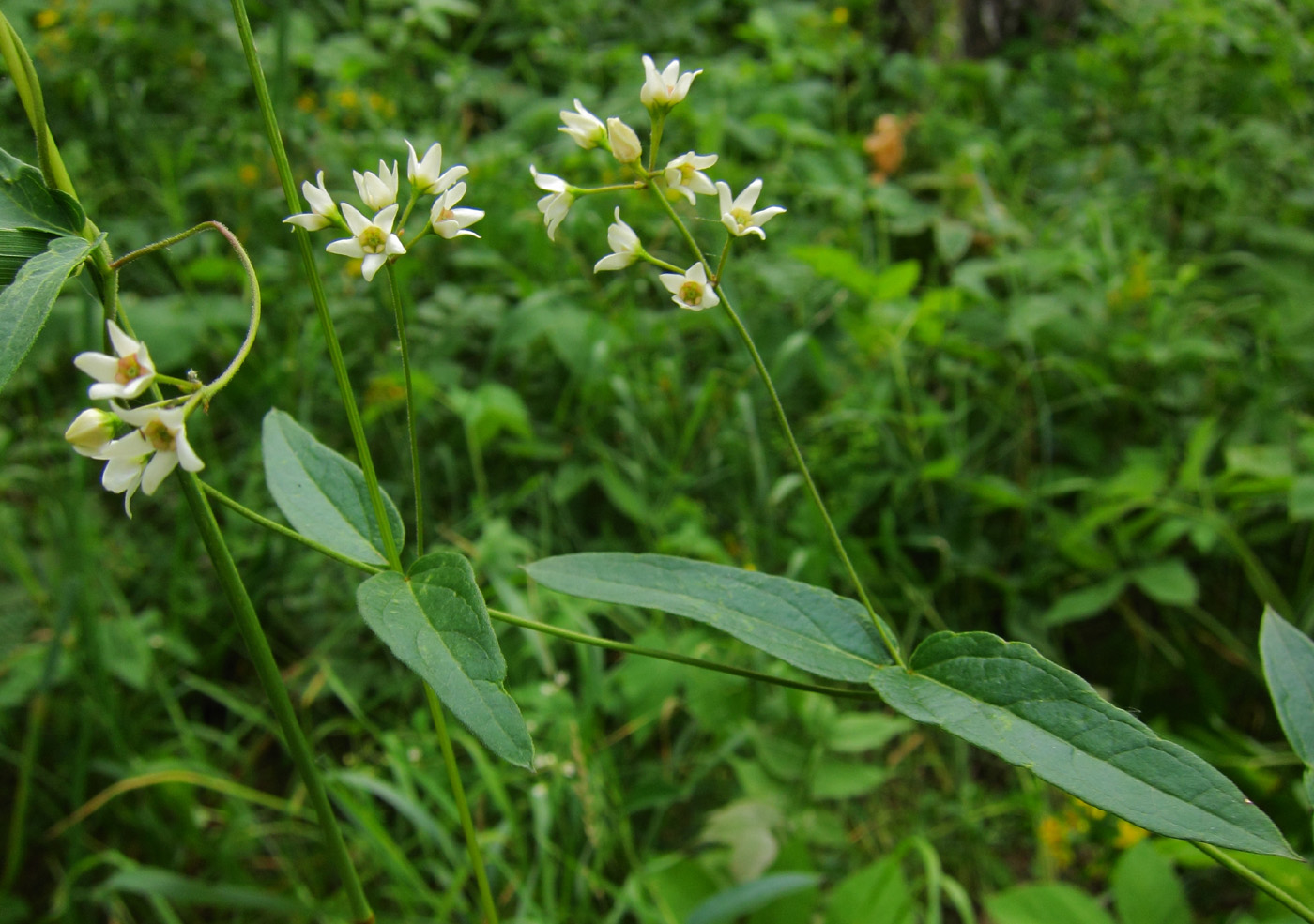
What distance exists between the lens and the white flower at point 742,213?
72 cm

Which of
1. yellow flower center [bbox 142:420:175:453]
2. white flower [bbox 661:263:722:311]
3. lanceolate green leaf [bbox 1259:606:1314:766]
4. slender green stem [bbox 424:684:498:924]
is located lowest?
slender green stem [bbox 424:684:498:924]

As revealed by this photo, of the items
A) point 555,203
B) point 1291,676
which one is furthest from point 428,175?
point 1291,676

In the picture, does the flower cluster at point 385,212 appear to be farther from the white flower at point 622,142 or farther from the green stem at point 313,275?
the white flower at point 622,142

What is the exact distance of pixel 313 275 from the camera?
656 millimetres

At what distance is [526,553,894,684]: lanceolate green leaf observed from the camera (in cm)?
71

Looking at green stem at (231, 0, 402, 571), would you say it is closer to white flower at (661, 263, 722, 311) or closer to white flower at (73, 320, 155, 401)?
white flower at (73, 320, 155, 401)

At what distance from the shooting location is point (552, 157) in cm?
283

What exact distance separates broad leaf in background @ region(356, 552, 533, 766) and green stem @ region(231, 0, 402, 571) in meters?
0.05

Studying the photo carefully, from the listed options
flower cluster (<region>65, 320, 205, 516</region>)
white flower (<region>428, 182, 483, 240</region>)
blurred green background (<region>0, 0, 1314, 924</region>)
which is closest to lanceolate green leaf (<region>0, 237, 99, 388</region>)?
flower cluster (<region>65, 320, 205, 516</region>)

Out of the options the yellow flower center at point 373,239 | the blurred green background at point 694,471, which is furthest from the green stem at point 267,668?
the blurred green background at point 694,471

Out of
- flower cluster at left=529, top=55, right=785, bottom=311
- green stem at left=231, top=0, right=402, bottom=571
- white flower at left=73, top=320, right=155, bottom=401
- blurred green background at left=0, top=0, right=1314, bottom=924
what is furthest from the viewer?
blurred green background at left=0, top=0, right=1314, bottom=924

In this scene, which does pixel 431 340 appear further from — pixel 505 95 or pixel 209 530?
pixel 209 530

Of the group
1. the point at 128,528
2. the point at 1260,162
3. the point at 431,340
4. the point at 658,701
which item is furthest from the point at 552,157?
the point at 1260,162

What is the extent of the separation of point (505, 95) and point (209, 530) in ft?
9.72
